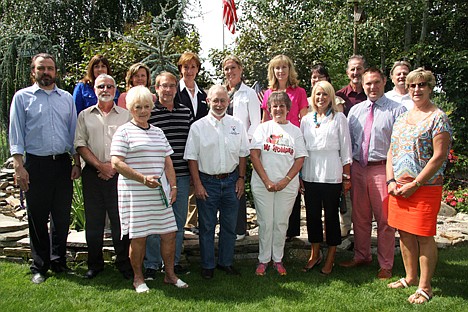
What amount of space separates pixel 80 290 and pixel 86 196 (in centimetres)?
86

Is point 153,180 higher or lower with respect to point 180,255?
higher

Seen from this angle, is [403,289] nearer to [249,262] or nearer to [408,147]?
[408,147]

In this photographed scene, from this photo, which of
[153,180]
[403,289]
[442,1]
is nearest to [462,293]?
[403,289]

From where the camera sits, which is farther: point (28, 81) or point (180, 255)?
point (28, 81)

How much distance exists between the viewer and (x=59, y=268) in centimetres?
432

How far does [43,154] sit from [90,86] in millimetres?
917

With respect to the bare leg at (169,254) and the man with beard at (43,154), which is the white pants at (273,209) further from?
the man with beard at (43,154)

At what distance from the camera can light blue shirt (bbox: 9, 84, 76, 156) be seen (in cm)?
396

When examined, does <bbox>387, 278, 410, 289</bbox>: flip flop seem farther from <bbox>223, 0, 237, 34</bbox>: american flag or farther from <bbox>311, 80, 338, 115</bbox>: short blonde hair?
<bbox>223, 0, 237, 34</bbox>: american flag

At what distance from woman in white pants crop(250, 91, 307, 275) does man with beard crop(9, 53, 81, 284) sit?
1791 mm

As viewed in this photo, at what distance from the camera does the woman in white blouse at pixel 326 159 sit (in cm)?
415

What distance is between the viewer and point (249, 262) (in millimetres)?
4816

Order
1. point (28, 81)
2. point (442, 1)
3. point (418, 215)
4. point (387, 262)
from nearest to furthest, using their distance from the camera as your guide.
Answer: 1. point (418, 215)
2. point (387, 262)
3. point (28, 81)
4. point (442, 1)

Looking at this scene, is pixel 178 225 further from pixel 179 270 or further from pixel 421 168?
pixel 421 168
